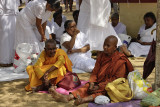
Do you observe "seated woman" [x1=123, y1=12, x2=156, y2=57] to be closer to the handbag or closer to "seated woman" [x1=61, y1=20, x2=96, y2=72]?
"seated woman" [x1=61, y1=20, x2=96, y2=72]

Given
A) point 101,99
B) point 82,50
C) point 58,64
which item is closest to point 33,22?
point 82,50

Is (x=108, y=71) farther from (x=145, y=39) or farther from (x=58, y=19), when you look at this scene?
(x=58, y=19)

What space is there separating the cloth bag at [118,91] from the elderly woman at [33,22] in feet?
7.16

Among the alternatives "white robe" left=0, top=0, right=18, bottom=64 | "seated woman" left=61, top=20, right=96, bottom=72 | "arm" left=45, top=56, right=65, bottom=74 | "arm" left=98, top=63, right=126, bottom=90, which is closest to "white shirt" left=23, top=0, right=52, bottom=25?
"seated woman" left=61, top=20, right=96, bottom=72

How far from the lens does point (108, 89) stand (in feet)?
12.8

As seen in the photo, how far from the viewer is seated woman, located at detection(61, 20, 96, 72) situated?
5.56m

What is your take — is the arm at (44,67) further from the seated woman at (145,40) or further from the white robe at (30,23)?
the seated woman at (145,40)

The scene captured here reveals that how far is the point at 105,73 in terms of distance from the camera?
422 centimetres

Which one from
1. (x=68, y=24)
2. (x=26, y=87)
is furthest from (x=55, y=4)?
(x=26, y=87)

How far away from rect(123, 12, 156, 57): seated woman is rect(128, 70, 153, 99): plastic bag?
119 inches

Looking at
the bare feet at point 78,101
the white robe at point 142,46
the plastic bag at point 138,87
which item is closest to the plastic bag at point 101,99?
the bare feet at point 78,101

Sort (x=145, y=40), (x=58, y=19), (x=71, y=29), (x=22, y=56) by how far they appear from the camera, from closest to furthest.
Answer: (x=71, y=29)
(x=22, y=56)
(x=145, y=40)
(x=58, y=19)

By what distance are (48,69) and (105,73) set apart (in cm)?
98

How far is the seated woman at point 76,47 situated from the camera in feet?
18.2
